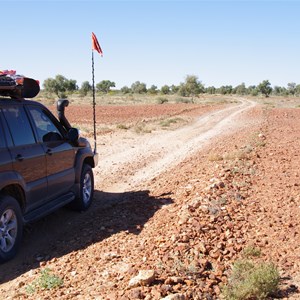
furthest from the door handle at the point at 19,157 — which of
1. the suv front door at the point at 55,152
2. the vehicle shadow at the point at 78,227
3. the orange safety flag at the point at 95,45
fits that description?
the orange safety flag at the point at 95,45

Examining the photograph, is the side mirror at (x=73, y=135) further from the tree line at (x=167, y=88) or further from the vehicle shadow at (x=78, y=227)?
the tree line at (x=167, y=88)

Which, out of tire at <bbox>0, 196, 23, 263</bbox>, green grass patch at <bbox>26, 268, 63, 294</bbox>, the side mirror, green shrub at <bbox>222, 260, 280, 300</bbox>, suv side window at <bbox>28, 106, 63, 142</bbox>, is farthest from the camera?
the side mirror

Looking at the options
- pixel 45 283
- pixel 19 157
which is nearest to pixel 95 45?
pixel 19 157

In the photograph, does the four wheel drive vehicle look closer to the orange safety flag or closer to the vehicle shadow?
the vehicle shadow

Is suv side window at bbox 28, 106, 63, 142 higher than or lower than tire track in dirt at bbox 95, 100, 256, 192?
higher

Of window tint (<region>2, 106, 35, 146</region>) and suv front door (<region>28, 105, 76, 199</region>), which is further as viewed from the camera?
suv front door (<region>28, 105, 76, 199</region>)

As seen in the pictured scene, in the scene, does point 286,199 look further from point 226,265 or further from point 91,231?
point 91,231

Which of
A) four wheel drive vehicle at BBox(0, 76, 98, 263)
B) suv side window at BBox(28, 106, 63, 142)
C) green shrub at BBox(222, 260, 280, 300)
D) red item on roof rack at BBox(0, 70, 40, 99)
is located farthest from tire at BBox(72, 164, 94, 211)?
green shrub at BBox(222, 260, 280, 300)

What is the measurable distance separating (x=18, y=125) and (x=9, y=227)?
136cm

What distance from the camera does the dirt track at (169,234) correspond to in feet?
15.4

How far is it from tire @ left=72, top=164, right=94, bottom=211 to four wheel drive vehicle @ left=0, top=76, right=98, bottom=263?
17 mm

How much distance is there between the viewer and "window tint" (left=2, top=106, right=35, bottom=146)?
5.68 m

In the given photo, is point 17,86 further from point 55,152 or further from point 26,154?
point 55,152

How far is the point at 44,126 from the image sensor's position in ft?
21.8
